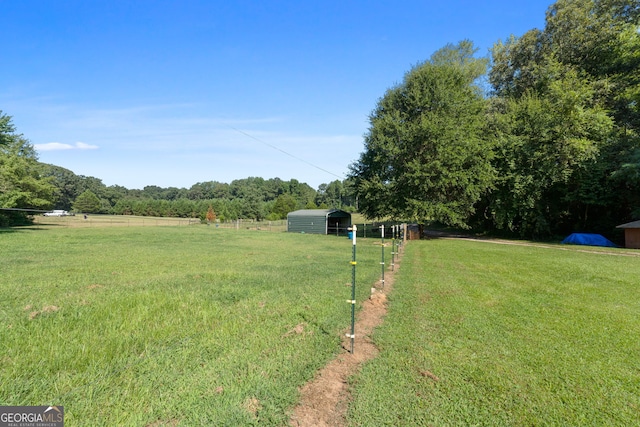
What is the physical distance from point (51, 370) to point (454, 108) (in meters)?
26.7

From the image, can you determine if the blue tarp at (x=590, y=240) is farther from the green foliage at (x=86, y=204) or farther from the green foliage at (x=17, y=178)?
the green foliage at (x=86, y=204)

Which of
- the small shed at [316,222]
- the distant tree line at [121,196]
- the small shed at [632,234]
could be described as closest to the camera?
the small shed at [632,234]

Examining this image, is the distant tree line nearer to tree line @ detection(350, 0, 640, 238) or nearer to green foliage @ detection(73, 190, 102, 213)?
green foliage @ detection(73, 190, 102, 213)

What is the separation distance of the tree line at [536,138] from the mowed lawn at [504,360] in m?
16.8

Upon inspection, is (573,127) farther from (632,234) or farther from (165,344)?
(165,344)

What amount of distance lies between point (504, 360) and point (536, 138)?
25570 millimetres

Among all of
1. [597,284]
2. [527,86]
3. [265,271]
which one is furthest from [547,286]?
[527,86]

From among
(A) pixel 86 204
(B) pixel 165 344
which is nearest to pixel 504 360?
(B) pixel 165 344

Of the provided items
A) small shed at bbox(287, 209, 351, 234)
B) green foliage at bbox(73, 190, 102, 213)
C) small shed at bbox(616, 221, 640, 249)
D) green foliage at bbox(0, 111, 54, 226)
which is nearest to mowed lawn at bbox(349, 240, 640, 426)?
small shed at bbox(616, 221, 640, 249)

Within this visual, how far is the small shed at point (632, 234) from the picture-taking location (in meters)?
19.0

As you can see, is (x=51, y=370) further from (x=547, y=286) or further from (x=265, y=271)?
(x=547, y=286)

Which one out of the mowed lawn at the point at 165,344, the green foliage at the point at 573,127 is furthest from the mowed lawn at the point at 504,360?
the green foliage at the point at 573,127

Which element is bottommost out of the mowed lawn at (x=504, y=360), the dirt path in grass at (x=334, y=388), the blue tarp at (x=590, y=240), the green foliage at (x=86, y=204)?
the dirt path in grass at (x=334, y=388)

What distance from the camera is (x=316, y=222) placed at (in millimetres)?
33188
